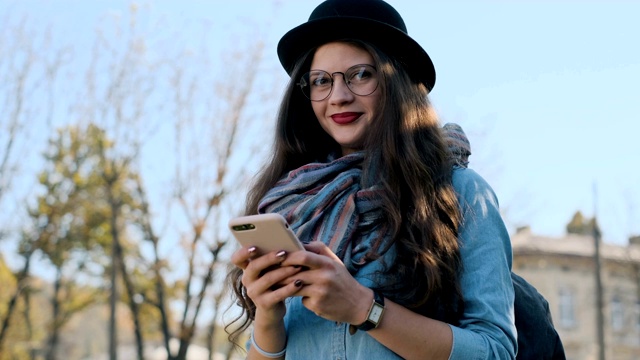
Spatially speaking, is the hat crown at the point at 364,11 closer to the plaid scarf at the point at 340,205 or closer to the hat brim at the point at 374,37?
the hat brim at the point at 374,37

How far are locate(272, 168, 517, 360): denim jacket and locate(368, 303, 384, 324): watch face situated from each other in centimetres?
15

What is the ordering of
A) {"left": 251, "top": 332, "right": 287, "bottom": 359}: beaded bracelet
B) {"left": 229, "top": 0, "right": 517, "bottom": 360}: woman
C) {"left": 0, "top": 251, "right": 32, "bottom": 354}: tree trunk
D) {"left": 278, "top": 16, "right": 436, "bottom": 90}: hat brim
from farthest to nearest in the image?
{"left": 0, "top": 251, "right": 32, "bottom": 354}: tree trunk < {"left": 278, "top": 16, "right": 436, "bottom": 90}: hat brim < {"left": 251, "top": 332, "right": 287, "bottom": 359}: beaded bracelet < {"left": 229, "top": 0, "right": 517, "bottom": 360}: woman

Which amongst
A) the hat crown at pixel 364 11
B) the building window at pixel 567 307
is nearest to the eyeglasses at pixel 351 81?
the hat crown at pixel 364 11

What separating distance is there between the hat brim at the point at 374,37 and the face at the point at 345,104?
0.04 meters

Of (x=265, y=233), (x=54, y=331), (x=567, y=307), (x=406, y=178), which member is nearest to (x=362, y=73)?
(x=406, y=178)

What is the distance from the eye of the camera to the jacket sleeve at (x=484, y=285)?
2.12 metres

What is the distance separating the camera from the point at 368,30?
8.47ft

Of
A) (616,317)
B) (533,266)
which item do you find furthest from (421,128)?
(616,317)

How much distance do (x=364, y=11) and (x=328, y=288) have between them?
980mm

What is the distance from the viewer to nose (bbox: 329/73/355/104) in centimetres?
254

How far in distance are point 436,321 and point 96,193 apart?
18849 mm

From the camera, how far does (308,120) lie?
2863mm

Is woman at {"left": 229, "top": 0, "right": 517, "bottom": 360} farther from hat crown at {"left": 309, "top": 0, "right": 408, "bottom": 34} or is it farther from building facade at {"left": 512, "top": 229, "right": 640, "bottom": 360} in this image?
building facade at {"left": 512, "top": 229, "right": 640, "bottom": 360}

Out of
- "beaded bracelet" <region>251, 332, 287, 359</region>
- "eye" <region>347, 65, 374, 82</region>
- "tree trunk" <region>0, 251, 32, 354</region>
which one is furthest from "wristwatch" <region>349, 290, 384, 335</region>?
"tree trunk" <region>0, 251, 32, 354</region>
